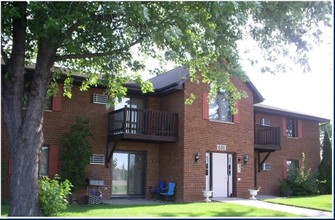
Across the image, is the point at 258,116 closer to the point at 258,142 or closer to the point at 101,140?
the point at 258,142

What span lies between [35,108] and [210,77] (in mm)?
5440

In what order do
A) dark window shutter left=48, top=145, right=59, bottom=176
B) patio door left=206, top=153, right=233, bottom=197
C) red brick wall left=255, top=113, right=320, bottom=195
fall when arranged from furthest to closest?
red brick wall left=255, top=113, right=320, bottom=195
patio door left=206, top=153, right=233, bottom=197
dark window shutter left=48, top=145, right=59, bottom=176

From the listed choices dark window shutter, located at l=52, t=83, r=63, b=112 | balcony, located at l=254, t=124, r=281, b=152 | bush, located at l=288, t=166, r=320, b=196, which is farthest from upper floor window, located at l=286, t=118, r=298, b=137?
dark window shutter, located at l=52, t=83, r=63, b=112

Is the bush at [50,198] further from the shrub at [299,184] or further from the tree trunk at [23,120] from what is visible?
the shrub at [299,184]

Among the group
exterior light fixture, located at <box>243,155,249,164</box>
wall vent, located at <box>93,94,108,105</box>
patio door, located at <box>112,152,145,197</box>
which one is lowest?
patio door, located at <box>112,152,145,197</box>

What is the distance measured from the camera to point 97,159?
59.3ft

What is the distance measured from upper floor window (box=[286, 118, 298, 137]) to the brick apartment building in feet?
13.1

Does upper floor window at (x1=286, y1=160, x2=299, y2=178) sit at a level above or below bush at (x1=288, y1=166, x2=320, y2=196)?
above

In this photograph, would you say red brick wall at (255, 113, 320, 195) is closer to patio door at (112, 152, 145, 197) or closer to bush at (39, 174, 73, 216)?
patio door at (112, 152, 145, 197)

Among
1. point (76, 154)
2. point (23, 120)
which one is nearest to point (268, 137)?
point (76, 154)

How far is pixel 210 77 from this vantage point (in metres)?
13.6

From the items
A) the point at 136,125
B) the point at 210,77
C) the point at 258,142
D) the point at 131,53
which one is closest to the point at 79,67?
the point at 131,53

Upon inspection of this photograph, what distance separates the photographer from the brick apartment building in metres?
17.4

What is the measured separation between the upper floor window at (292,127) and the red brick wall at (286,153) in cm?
37
